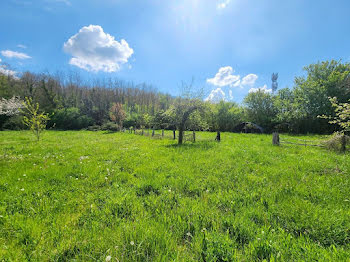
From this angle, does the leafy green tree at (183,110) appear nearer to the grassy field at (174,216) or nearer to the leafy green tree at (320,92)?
the grassy field at (174,216)

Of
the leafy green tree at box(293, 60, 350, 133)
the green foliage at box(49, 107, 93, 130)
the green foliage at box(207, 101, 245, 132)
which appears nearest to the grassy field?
the leafy green tree at box(293, 60, 350, 133)

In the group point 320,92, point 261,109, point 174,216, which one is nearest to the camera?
point 174,216

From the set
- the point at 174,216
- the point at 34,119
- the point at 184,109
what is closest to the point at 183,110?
the point at 184,109

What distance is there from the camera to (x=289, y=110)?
93.7 ft

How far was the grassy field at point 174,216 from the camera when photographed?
2074 millimetres

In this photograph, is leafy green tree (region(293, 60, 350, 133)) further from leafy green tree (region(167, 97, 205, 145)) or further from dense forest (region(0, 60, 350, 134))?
leafy green tree (region(167, 97, 205, 145))

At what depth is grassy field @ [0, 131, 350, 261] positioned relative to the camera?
207 cm

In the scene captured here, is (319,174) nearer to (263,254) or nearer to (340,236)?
(340,236)

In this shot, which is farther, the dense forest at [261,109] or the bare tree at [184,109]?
the dense forest at [261,109]

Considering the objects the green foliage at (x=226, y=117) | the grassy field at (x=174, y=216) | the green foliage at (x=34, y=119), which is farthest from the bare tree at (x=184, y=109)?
the green foliage at (x=226, y=117)

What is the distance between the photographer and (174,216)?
2883mm

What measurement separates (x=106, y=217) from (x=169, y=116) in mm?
10754

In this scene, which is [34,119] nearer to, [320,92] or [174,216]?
[174,216]

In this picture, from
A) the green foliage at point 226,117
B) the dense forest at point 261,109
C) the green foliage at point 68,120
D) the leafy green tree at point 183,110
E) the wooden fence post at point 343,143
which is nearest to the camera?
the wooden fence post at point 343,143
